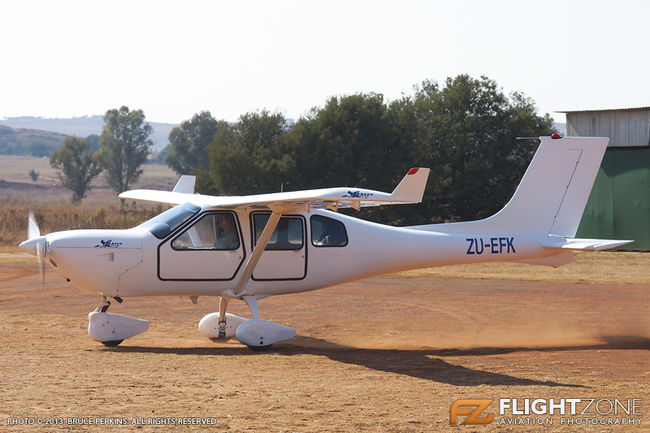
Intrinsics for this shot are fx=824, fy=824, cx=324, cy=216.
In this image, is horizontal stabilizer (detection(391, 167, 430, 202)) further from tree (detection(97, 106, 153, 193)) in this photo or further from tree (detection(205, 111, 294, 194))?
tree (detection(97, 106, 153, 193))

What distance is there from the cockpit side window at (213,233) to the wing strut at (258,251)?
369 millimetres

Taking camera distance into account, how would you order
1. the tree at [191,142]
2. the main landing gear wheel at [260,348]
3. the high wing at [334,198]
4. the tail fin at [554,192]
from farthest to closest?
the tree at [191,142]
the tail fin at [554,192]
the main landing gear wheel at [260,348]
the high wing at [334,198]

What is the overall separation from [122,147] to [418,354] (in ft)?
346

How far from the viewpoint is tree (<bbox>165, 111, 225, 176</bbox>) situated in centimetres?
12106

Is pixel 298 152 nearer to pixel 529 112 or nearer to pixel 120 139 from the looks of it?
pixel 529 112

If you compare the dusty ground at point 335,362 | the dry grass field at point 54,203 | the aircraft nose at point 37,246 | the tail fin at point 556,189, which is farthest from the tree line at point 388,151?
the aircraft nose at point 37,246

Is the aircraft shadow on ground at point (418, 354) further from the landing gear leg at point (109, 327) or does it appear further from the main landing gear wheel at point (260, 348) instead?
the landing gear leg at point (109, 327)

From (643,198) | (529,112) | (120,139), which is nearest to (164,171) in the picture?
(120,139)

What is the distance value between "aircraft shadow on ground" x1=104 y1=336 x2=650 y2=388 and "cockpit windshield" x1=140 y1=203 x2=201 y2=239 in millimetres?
1913

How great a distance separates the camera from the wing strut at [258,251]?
527 inches

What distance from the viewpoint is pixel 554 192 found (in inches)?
589

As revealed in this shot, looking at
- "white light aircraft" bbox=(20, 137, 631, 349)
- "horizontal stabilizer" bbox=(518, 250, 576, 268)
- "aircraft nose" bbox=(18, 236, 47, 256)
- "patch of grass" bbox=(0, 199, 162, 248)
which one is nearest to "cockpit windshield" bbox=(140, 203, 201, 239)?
"white light aircraft" bbox=(20, 137, 631, 349)

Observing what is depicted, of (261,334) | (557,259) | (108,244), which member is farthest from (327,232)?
(557,259)

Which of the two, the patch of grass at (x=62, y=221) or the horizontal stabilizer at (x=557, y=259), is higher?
the horizontal stabilizer at (x=557, y=259)
